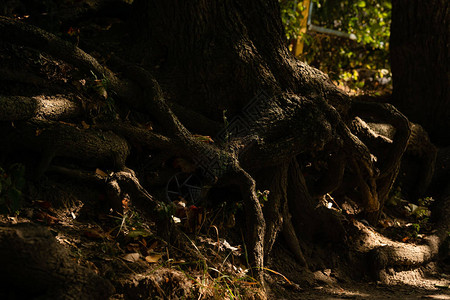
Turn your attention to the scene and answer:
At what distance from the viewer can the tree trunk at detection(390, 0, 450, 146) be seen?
5.87m

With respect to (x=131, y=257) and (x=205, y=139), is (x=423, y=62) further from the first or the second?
(x=131, y=257)

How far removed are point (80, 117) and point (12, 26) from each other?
32.1 inches

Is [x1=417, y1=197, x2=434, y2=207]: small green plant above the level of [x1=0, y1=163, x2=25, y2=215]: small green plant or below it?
below

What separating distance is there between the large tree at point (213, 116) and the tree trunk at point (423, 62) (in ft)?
4.54

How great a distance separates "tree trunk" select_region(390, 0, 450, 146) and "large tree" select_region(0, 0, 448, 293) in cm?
138

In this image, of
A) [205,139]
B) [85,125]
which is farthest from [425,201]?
[85,125]

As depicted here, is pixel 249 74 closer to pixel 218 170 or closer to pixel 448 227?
pixel 218 170

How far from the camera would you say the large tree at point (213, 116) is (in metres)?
3.47

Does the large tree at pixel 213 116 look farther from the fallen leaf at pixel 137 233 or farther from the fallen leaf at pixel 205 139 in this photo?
the fallen leaf at pixel 137 233

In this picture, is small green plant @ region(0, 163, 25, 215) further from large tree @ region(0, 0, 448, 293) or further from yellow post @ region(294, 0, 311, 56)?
yellow post @ region(294, 0, 311, 56)

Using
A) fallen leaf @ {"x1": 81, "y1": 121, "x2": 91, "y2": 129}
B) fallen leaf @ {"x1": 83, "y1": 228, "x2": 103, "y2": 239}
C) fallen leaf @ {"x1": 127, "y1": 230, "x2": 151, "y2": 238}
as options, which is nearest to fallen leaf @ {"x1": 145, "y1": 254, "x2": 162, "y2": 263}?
fallen leaf @ {"x1": 127, "y1": 230, "x2": 151, "y2": 238}

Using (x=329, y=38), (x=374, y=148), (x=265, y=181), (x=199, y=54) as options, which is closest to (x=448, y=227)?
(x=374, y=148)

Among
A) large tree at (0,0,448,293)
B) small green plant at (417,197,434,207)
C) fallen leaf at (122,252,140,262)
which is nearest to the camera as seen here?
fallen leaf at (122,252,140,262)

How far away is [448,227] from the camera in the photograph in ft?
17.5
